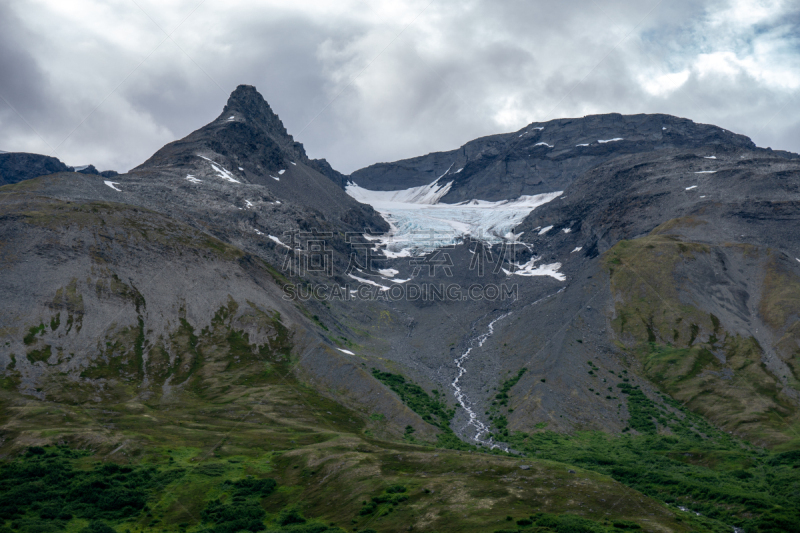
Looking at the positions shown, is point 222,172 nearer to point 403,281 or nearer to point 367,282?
A: point 367,282

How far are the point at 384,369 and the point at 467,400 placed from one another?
1521 cm

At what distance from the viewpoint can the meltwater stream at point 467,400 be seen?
63.6 meters

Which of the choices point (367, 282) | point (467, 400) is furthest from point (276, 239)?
point (467, 400)

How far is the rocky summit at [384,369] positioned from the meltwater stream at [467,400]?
16.2 inches

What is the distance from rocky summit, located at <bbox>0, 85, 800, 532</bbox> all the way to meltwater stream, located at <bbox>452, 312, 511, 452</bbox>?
0.41 m

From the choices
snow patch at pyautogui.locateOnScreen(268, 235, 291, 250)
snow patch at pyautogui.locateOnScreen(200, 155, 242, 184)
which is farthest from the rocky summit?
snow patch at pyautogui.locateOnScreen(200, 155, 242, 184)

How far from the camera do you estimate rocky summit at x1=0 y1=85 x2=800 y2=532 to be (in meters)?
36.1

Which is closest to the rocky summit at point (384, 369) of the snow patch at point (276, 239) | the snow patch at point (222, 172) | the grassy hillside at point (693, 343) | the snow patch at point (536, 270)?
the grassy hillside at point (693, 343)

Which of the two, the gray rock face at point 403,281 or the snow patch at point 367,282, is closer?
the gray rock face at point 403,281

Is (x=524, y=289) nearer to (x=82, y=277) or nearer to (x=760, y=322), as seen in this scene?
(x=760, y=322)

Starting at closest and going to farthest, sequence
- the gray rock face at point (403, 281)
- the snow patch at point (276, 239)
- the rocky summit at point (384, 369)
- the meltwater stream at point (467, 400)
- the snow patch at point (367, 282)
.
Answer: the rocky summit at point (384, 369) < the meltwater stream at point (467, 400) < the gray rock face at point (403, 281) < the snow patch at point (276, 239) < the snow patch at point (367, 282)

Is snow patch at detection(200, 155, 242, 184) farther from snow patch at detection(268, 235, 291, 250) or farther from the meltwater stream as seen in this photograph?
the meltwater stream

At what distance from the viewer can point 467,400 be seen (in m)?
77.9

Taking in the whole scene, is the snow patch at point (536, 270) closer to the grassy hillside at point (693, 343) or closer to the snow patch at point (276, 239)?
the grassy hillside at point (693, 343)
